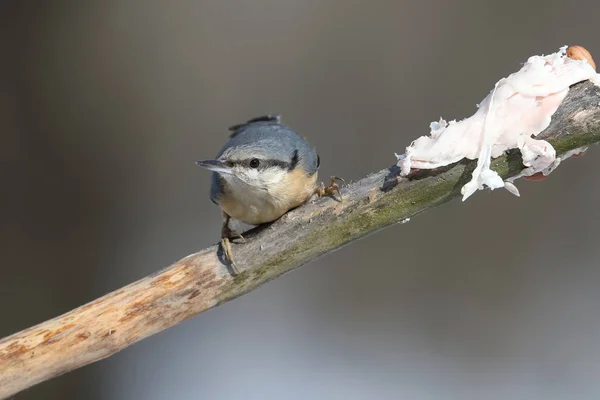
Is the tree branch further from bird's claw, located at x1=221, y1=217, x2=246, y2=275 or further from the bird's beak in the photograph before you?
the bird's beak

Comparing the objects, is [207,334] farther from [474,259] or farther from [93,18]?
[93,18]

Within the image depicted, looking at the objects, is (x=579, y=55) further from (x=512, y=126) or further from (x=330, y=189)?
(x=330, y=189)

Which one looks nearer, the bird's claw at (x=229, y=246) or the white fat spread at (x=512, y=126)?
the white fat spread at (x=512, y=126)

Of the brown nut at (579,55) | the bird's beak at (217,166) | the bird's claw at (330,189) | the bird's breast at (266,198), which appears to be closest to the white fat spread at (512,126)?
the brown nut at (579,55)

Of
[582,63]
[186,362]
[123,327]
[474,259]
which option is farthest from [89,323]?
[474,259]

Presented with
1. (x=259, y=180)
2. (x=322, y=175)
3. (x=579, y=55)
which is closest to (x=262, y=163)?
(x=259, y=180)

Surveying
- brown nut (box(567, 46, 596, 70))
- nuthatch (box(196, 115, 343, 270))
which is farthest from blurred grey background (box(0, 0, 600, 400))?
brown nut (box(567, 46, 596, 70))

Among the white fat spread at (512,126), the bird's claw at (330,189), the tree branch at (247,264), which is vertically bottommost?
the tree branch at (247,264)

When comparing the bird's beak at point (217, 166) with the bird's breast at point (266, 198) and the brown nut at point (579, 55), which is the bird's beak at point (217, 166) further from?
the brown nut at point (579, 55)
